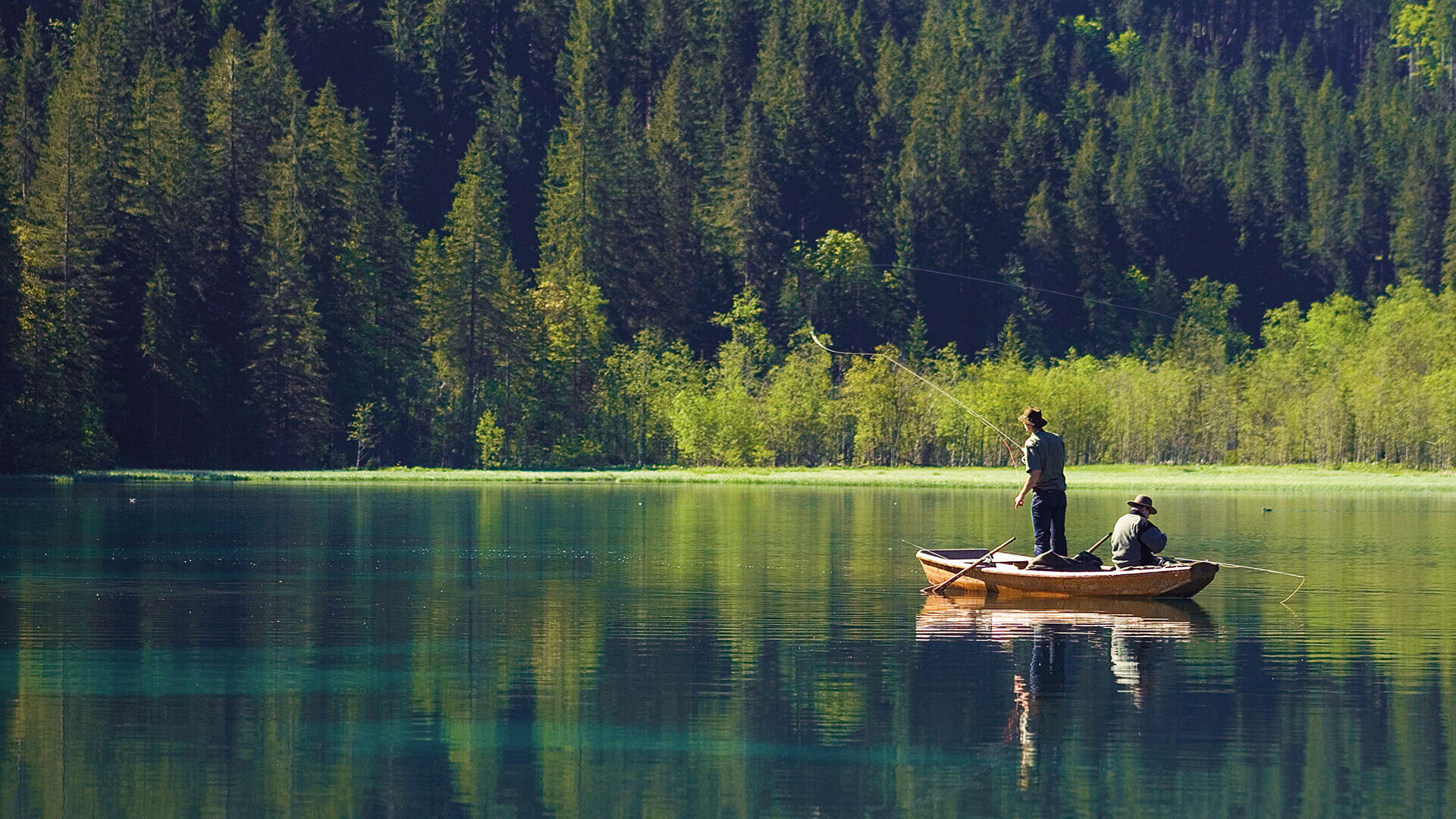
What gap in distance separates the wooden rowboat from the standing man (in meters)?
0.53

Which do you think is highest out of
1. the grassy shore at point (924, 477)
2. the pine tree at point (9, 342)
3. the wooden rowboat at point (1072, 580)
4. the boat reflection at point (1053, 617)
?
the pine tree at point (9, 342)

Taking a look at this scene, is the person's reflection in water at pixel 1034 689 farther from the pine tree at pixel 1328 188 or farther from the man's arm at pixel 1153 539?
the pine tree at pixel 1328 188

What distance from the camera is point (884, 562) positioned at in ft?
122

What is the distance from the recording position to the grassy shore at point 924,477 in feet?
289

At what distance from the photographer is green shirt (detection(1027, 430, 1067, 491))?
98.3 ft

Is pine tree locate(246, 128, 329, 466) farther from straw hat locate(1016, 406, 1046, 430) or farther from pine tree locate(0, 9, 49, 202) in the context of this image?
straw hat locate(1016, 406, 1046, 430)

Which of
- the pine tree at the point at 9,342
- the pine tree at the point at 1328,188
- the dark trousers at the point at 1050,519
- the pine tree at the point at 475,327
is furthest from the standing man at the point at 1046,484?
the pine tree at the point at 1328,188

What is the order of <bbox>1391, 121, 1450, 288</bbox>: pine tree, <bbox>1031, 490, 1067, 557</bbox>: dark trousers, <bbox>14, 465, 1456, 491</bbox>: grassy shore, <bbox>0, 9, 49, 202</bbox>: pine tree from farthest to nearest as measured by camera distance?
1. <bbox>1391, 121, 1450, 288</bbox>: pine tree
2. <bbox>0, 9, 49, 202</bbox>: pine tree
3. <bbox>14, 465, 1456, 491</bbox>: grassy shore
4. <bbox>1031, 490, 1067, 557</bbox>: dark trousers

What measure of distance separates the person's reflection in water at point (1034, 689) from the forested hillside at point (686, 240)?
70.7 meters

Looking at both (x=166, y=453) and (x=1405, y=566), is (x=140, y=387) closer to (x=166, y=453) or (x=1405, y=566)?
(x=166, y=453)

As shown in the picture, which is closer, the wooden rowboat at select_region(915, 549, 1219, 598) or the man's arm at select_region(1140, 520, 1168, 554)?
the wooden rowboat at select_region(915, 549, 1219, 598)

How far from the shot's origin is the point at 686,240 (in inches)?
5241

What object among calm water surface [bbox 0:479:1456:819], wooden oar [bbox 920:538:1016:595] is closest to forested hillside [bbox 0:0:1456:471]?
calm water surface [bbox 0:479:1456:819]

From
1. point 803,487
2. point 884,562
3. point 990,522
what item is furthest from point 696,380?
point 884,562
